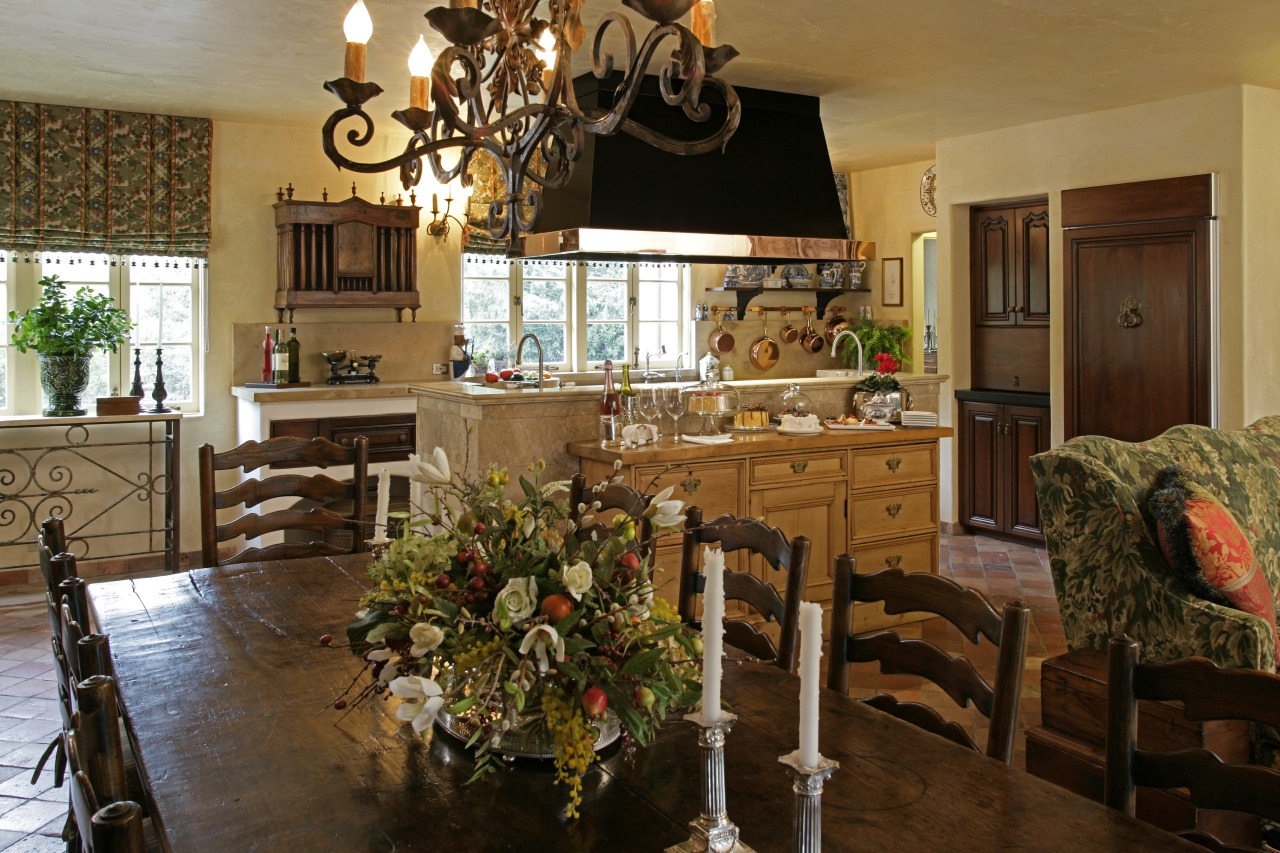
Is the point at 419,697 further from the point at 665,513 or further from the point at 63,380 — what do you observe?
the point at 63,380

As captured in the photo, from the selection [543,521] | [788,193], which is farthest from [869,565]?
[543,521]

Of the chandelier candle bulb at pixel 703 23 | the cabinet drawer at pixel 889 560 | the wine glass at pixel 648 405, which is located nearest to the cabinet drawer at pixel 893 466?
the cabinet drawer at pixel 889 560

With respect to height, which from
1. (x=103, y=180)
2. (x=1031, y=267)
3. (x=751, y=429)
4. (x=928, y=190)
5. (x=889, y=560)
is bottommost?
(x=889, y=560)

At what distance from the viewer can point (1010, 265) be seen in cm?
682

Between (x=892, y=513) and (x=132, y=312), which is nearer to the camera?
(x=892, y=513)

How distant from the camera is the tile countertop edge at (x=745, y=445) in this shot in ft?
13.8

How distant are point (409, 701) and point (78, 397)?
5.09 meters

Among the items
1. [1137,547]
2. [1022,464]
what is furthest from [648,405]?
[1022,464]

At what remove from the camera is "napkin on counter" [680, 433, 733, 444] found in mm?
4422

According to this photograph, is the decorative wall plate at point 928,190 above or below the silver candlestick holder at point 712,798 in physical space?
above

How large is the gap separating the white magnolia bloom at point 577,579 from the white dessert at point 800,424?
329cm

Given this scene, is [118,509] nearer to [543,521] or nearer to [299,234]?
[299,234]

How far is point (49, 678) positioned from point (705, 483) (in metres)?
2.75

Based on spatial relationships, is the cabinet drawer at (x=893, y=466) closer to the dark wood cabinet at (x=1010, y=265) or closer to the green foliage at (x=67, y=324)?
the dark wood cabinet at (x=1010, y=265)
